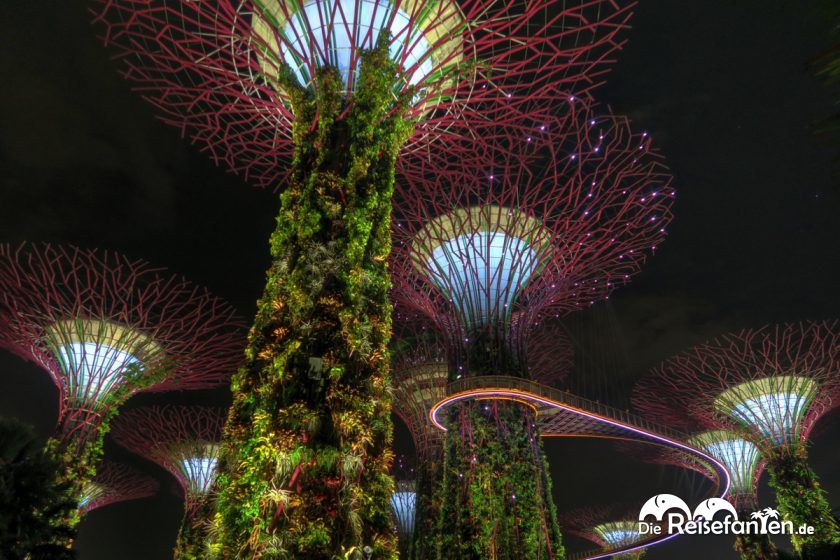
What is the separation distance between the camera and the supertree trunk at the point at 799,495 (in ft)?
86.7

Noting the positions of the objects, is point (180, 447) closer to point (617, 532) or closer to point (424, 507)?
point (424, 507)

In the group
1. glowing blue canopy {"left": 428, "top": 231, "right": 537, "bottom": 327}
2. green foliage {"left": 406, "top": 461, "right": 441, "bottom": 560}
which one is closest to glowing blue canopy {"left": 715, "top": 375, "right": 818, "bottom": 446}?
green foliage {"left": 406, "top": 461, "right": 441, "bottom": 560}

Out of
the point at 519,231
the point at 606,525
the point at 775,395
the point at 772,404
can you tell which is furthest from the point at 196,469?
the point at 606,525

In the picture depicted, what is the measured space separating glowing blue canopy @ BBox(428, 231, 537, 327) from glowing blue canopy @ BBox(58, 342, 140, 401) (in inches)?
556

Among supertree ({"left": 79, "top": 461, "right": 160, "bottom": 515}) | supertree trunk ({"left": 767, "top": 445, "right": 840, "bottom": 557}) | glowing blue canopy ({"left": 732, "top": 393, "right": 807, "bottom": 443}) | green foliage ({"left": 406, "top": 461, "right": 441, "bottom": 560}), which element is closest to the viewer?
green foliage ({"left": 406, "top": 461, "right": 441, "bottom": 560})

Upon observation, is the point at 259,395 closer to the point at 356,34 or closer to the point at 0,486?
the point at 0,486

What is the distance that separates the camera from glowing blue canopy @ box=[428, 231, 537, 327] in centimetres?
2128

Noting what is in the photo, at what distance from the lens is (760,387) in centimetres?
3025

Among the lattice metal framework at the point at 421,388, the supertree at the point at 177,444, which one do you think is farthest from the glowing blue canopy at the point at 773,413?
the supertree at the point at 177,444

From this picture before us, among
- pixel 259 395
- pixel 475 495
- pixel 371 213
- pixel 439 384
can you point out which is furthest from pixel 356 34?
pixel 439 384

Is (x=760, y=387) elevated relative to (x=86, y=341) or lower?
elevated

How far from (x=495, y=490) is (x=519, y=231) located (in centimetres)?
953

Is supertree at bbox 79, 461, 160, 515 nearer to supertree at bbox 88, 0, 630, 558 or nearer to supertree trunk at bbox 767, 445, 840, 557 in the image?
supertree at bbox 88, 0, 630, 558

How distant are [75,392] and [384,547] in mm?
20867
